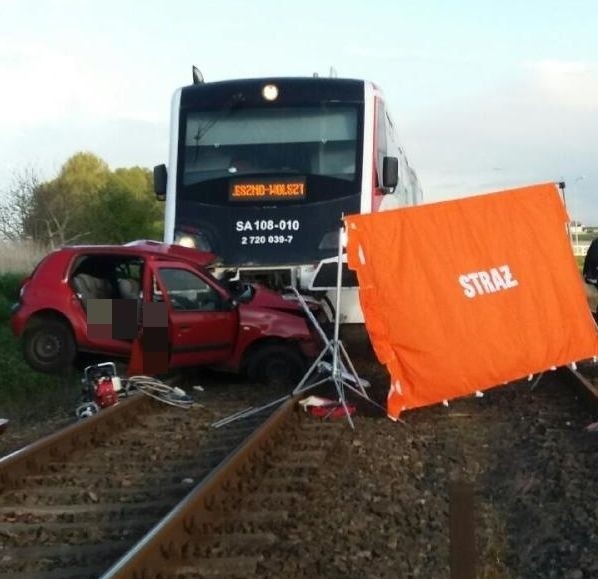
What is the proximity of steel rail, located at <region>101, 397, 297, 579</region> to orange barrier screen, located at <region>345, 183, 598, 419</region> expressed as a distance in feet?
5.73

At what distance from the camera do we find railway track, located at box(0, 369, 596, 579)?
575 cm

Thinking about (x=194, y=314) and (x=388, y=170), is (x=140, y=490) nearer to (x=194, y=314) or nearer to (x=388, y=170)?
(x=194, y=314)

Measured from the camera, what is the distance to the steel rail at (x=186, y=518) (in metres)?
5.30

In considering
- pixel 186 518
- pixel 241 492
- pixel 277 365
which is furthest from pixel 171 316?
pixel 186 518

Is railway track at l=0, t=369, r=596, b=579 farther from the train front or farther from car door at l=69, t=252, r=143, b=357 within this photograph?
the train front

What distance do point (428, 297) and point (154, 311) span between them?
12.3 feet

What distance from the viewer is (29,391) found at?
42.6ft

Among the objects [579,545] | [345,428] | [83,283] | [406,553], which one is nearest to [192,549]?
[406,553]

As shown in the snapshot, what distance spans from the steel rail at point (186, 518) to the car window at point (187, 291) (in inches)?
161

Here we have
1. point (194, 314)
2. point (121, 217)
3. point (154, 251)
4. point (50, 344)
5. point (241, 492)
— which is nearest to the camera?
point (241, 492)

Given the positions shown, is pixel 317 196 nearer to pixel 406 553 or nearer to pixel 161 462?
pixel 161 462

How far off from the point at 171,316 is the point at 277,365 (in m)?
1.45

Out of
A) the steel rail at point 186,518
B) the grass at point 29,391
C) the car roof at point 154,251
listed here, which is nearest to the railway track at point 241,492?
the steel rail at point 186,518

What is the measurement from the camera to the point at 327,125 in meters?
14.3
